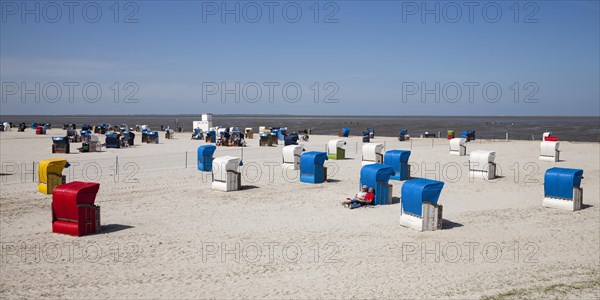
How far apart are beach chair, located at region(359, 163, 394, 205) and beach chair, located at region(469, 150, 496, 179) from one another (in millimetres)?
8187

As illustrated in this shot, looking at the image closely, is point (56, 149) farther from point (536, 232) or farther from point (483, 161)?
point (536, 232)

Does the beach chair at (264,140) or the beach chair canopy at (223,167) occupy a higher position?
the beach chair at (264,140)

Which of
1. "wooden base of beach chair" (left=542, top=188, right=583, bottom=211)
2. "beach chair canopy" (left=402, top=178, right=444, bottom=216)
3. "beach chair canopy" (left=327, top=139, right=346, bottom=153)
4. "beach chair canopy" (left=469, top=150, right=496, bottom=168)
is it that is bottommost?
"wooden base of beach chair" (left=542, top=188, right=583, bottom=211)

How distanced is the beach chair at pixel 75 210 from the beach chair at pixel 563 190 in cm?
1446

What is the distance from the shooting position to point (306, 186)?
2198 cm

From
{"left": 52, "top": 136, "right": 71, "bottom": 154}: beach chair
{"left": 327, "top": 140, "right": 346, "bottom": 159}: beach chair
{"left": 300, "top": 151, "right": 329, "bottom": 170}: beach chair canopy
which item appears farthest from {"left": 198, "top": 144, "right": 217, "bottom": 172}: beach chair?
{"left": 52, "top": 136, "right": 71, "bottom": 154}: beach chair

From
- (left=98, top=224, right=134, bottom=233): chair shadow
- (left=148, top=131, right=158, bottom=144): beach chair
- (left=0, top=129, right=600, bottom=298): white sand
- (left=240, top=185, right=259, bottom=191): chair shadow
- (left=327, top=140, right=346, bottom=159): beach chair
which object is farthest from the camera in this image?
(left=148, top=131, right=158, bottom=144): beach chair

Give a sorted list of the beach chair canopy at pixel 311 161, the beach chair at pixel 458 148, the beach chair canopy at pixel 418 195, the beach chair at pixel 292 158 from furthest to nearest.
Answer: the beach chair at pixel 458 148
the beach chair at pixel 292 158
the beach chair canopy at pixel 311 161
the beach chair canopy at pixel 418 195

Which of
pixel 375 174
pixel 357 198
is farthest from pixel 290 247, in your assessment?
pixel 375 174

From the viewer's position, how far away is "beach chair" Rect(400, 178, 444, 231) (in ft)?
46.1

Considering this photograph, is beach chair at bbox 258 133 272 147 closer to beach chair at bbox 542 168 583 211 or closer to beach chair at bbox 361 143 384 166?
beach chair at bbox 361 143 384 166

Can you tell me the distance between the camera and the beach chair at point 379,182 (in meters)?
17.8

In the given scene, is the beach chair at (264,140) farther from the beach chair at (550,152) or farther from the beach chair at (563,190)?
the beach chair at (563,190)

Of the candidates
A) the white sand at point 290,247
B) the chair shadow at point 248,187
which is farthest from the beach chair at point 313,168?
the chair shadow at point 248,187
